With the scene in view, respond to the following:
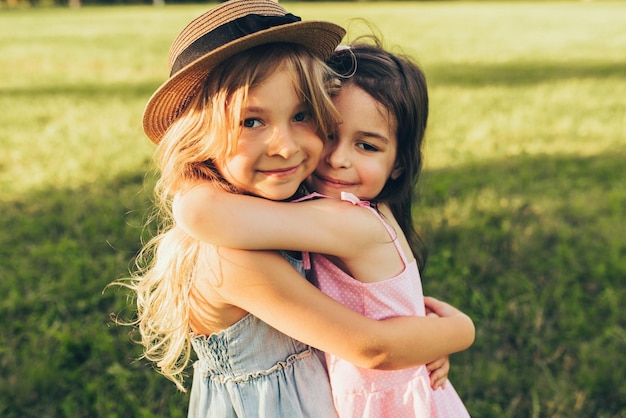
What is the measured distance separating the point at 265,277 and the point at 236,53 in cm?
52

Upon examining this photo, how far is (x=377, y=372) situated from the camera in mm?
1682

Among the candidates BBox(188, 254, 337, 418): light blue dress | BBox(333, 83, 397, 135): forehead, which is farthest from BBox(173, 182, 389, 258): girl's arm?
BBox(333, 83, 397, 135): forehead

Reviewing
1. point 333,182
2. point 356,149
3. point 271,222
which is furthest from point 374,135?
point 271,222

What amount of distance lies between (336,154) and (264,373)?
1.97 ft

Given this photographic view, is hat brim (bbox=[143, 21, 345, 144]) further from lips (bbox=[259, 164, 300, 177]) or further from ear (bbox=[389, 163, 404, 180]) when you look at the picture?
ear (bbox=[389, 163, 404, 180])

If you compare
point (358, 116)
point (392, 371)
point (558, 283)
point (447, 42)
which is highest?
point (358, 116)

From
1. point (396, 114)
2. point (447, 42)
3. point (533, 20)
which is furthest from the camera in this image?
point (533, 20)

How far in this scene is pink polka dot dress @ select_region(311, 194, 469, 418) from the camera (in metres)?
1.64

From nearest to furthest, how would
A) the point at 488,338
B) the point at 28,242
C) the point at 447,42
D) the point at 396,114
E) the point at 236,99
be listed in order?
the point at 236,99 → the point at 396,114 → the point at 488,338 → the point at 28,242 → the point at 447,42

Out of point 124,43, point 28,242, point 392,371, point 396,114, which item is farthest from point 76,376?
point 124,43

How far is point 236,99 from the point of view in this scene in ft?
4.88

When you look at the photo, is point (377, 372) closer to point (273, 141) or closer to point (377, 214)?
point (377, 214)

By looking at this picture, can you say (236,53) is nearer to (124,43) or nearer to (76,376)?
(76,376)

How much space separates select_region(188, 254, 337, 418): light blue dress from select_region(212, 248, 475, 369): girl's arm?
129mm
